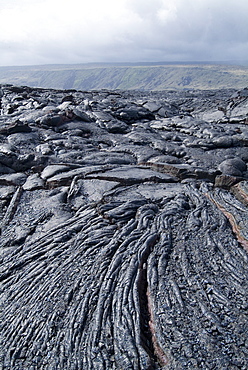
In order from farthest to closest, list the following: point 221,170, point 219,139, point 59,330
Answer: point 219,139 → point 221,170 → point 59,330

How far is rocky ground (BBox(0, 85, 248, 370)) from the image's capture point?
5773 millimetres

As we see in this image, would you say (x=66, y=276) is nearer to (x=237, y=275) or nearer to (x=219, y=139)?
(x=237, y=275)

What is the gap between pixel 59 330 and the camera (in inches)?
243

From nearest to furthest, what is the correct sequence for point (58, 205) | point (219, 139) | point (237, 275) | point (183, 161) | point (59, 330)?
point (59, 330), point (237, 275), point (58, 205), point (183, 161), point (219, 139)

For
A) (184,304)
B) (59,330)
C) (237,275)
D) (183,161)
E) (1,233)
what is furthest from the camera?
(183,161)

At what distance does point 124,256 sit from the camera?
819 centimetres

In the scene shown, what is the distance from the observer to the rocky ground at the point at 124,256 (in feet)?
18.9

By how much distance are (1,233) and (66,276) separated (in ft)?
11.5

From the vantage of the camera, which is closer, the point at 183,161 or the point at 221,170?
the point at 221,170

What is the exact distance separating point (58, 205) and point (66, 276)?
13.0 feet

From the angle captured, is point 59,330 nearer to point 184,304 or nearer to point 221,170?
point 184,304

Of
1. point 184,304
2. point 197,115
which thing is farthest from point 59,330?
point 197,115

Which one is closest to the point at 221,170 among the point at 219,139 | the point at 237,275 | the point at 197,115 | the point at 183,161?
the point at 183,161

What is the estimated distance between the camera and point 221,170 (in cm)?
1337
